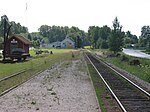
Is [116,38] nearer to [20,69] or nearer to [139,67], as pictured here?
[139,67]

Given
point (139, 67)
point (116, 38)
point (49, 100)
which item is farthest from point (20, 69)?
point (116, 38)

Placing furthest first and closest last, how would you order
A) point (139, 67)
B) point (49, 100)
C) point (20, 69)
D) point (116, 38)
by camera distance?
1. point (116, 38)
2. point (139, 67)
3. point (20, 69)
4. point (49, 100)

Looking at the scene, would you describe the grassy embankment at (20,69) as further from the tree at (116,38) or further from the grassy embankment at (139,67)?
the tree at (116,38)

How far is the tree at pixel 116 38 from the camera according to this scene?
7819 centimetres

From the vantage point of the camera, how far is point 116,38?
78500 mm

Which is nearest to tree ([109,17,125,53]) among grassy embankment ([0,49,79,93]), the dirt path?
grassy embankment ([0,49,79,93])

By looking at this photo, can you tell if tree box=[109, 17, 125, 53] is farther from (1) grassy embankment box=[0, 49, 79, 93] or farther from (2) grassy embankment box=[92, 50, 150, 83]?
(1) grassy embankment box=[0, 49, 79, 93]

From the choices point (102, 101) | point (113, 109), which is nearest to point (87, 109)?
point (113, 109)

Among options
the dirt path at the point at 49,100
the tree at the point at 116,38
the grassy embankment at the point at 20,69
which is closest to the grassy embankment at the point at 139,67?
the grassy embankment at the point at 20,69

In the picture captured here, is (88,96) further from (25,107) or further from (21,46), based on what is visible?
(21,46)

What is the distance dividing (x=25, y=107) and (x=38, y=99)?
2.11 m

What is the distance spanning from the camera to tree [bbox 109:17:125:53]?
3078 inches

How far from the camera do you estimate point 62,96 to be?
55.0ft

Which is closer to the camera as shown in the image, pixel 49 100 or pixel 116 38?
pixel 49 100
